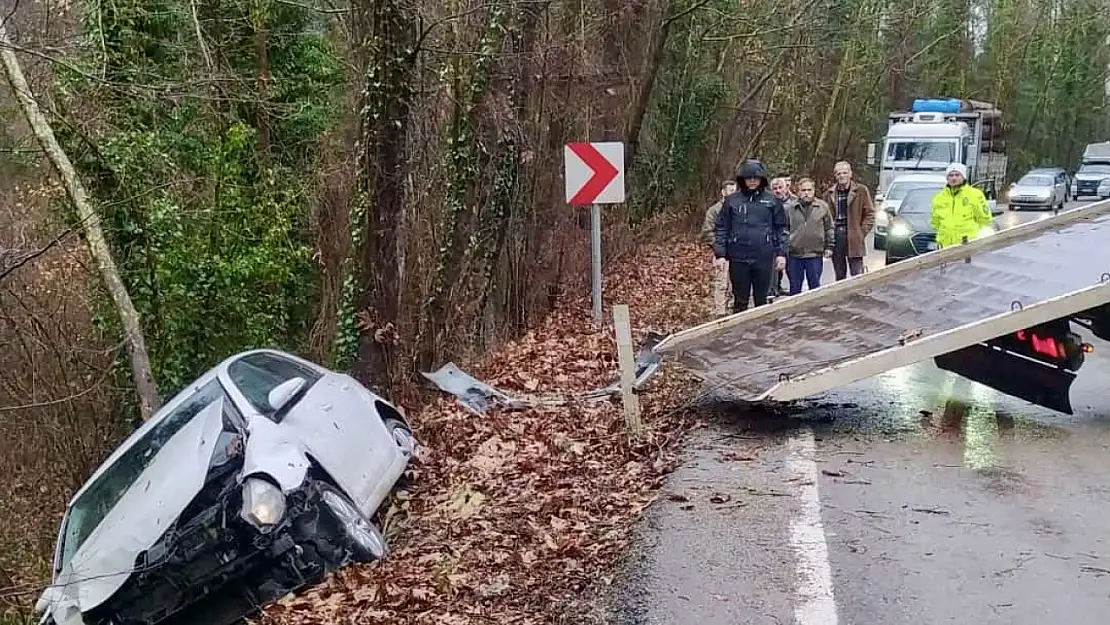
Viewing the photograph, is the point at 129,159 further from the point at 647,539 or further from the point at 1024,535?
the point at 1024,535

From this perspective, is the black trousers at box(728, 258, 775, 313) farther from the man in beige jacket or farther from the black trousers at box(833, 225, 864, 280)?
the black trousers at box(833, 225, 864, 280)

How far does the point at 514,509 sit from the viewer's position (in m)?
7.25

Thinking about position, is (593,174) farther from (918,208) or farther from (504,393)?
(918,208)

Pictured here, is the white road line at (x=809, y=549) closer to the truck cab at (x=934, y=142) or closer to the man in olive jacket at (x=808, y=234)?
the man in olive jacket at (x=808, y=234)

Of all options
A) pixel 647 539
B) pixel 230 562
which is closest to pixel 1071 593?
pixel 647 539

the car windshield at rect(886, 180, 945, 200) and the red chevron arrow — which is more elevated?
the red chevron arrow

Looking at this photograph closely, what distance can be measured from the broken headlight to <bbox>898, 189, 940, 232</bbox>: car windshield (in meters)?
15.5

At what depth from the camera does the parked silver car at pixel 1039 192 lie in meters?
42.9

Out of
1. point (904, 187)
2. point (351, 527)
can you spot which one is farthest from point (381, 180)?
point (904, 187)

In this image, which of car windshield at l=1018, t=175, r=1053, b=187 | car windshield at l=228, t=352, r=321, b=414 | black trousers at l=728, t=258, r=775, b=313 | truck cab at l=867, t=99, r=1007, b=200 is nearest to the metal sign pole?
black trousers at l=728, t=258, r=775, b=313

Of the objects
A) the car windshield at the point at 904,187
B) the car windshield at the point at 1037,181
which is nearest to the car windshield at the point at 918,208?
the car windshield at the point at 904,187

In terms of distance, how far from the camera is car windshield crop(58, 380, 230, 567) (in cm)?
689

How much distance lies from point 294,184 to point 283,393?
1389 cm

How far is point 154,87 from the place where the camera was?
38.8 feet
